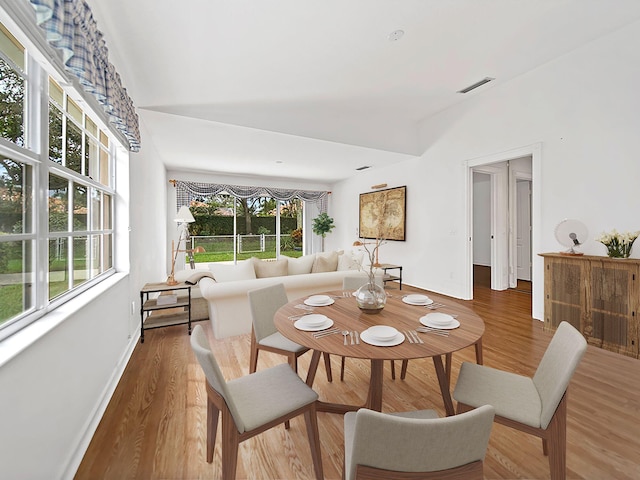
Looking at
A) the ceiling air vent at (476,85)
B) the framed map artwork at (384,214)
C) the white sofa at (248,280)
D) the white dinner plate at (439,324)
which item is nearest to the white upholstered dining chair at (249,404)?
the white dinner plate at (439,324)

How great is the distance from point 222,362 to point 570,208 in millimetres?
4093

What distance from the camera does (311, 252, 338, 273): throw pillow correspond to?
3734mm

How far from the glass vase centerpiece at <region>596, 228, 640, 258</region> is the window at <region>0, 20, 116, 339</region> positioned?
4347mm

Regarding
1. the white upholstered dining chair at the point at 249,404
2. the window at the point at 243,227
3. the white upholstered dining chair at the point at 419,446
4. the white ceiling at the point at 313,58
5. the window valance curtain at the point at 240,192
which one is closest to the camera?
the white upholstered dining chair at the point at 419,446

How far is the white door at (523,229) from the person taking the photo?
587 centimetres

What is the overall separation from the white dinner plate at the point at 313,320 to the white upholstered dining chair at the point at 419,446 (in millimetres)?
756

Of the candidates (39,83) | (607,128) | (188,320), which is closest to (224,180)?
(188,320)

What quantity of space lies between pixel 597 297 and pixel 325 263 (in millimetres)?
2813

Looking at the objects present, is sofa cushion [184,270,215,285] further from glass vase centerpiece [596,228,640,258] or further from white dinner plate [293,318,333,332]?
glass vase centerpiece [596,228,640,258]

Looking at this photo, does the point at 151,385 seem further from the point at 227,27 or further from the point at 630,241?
the point at 630,241

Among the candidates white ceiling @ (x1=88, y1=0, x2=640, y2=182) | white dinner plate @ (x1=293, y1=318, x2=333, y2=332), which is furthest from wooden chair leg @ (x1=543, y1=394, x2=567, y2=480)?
white ceiling @ (x1=88, y1=0, x2=640, y2=182)

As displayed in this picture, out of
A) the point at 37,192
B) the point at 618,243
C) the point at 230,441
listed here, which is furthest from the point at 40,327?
the point at 618,243

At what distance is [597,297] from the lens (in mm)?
2842

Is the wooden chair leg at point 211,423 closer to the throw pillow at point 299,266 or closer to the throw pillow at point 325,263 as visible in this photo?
the throw pillow at point 299,266
